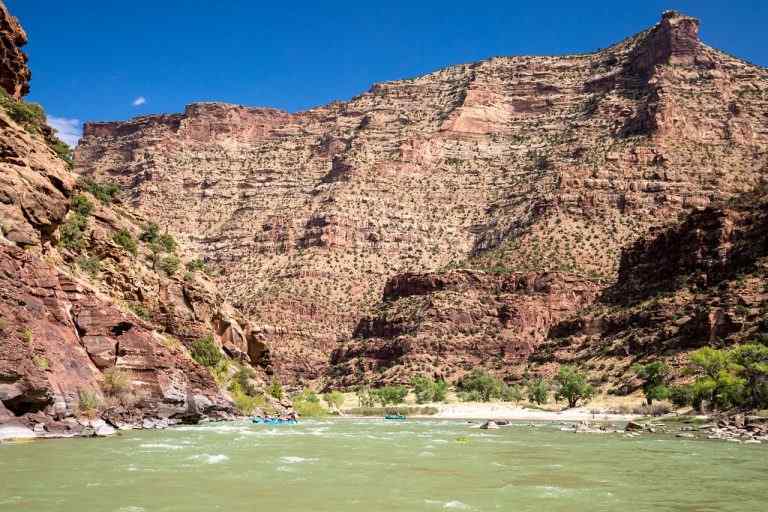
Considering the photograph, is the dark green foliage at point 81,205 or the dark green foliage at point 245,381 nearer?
the dark green foliage at point 81,205

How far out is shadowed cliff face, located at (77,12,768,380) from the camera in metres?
122

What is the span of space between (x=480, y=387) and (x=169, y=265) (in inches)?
1899

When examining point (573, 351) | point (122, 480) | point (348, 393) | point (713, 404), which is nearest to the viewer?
point (122, 480)

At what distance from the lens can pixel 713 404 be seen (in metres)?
52.1

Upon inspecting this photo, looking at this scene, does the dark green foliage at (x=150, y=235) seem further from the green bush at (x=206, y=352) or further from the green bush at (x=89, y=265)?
the green bush at (x=89, y=265)

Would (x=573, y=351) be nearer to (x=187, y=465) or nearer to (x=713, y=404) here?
(x=713, y=404)

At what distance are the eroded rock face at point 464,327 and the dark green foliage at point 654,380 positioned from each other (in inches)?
1155

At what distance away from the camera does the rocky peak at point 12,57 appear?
42.7 m

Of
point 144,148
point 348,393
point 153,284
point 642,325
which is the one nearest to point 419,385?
point 348,393

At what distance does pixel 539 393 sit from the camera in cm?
7775

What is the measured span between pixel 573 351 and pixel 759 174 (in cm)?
4967

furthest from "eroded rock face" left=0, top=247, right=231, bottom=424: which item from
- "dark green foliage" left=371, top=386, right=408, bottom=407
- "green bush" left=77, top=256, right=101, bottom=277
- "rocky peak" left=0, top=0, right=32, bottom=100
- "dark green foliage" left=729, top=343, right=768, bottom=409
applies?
"dark green foliage" left=371, top=386, right=408, bottom=407

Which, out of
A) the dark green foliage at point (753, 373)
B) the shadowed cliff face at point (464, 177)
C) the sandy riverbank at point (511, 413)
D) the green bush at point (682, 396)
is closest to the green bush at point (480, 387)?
the sandy riverbank at point (511, 413)

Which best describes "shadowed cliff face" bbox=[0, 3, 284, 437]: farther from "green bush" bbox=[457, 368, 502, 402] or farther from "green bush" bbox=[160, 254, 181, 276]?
"green bush" bbox=[457, 368, 502, 402]
